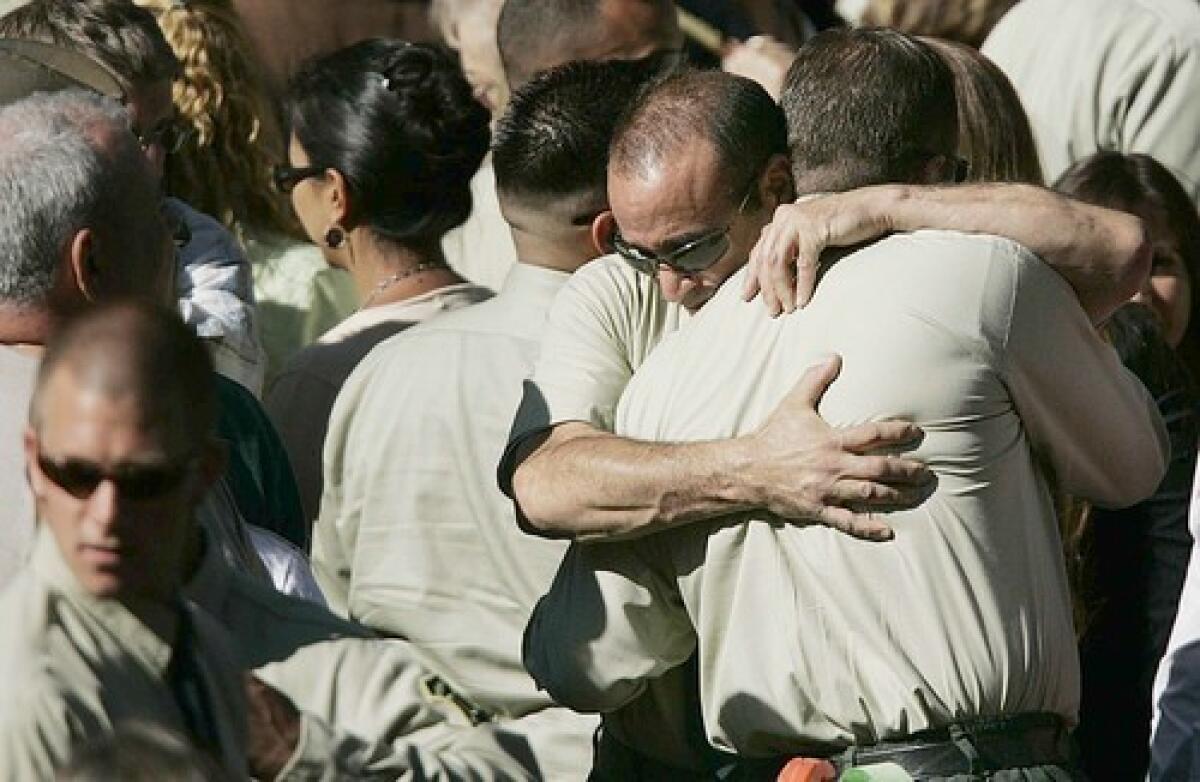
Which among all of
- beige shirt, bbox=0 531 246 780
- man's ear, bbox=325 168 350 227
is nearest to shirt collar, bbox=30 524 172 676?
beige shirt, bbox=0 531 246 780

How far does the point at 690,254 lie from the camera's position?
4.09 metres

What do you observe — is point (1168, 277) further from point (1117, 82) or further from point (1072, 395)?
point (1072, 395)

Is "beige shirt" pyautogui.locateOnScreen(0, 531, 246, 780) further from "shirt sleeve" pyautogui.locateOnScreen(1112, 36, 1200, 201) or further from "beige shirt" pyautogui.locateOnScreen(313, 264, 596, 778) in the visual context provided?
"shirt sleeve" pyautogui.locateOnScreen(1112, 36, 1200, 201)

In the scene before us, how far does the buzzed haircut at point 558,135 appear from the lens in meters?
4.93

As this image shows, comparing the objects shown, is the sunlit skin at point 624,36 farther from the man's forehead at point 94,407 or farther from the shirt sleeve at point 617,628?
the man's forehead at point 94,407

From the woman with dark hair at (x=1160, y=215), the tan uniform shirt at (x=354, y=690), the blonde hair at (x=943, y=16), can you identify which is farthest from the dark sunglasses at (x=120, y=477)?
the blonde hair at (x=943, y=16)

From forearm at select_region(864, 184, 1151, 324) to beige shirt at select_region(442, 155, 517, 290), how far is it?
98.4 inches

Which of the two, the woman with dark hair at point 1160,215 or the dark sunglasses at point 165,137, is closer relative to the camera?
the dark sunglasses at point 165,137

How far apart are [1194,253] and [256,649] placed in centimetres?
325

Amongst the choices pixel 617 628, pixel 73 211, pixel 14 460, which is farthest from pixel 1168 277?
pixel 14 460

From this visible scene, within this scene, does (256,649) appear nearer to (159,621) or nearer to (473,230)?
(159,621)

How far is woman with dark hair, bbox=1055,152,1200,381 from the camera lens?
588 centimetres

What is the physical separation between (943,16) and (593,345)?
3391mm

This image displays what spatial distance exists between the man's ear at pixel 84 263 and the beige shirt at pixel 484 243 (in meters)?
2.71
